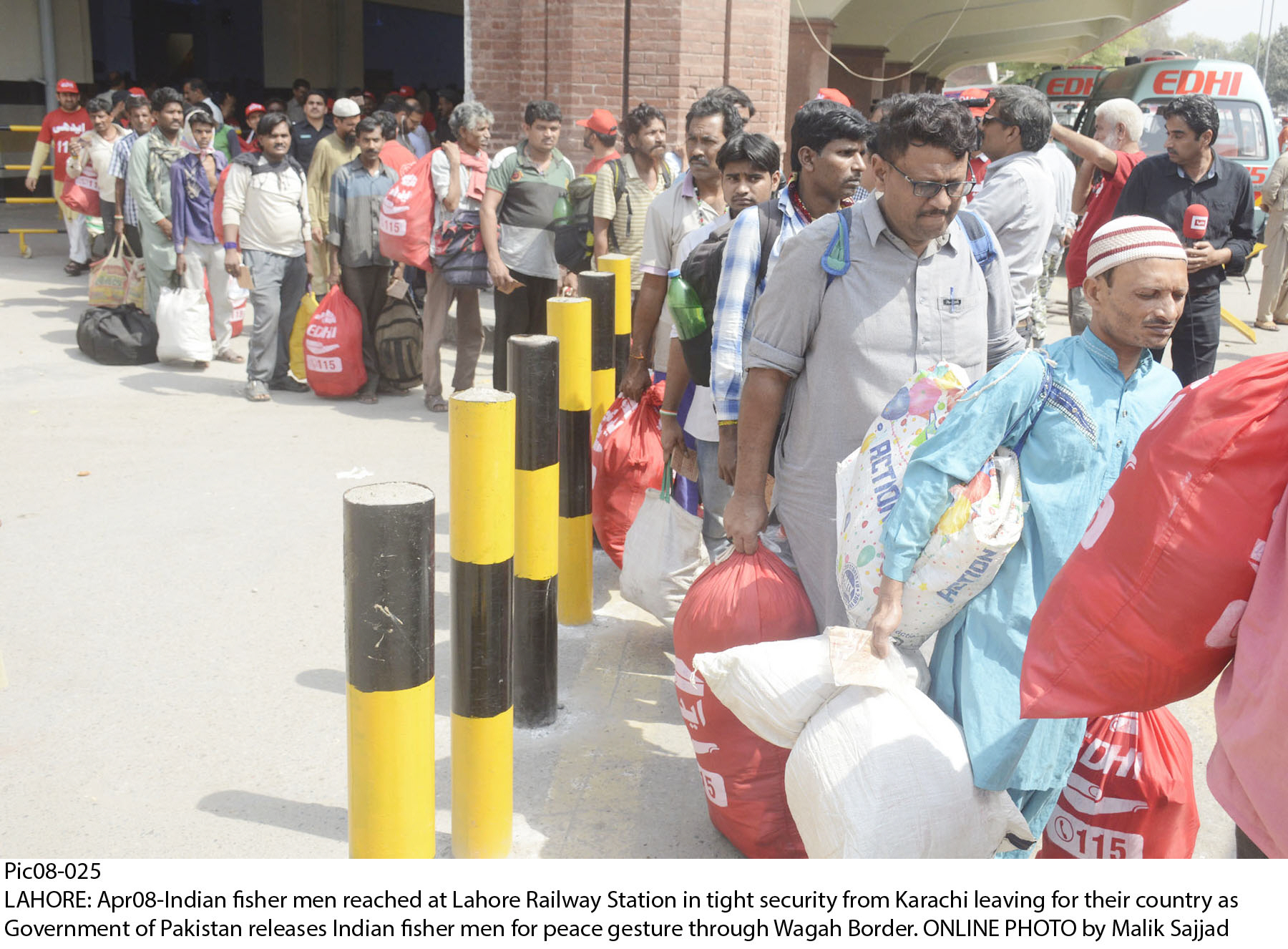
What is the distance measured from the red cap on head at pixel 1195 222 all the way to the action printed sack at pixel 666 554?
3.32 m

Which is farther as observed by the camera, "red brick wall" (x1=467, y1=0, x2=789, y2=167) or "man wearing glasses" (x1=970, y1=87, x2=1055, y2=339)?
"red brick wall" (x1=467, y1=0, x2=789, y2=167)

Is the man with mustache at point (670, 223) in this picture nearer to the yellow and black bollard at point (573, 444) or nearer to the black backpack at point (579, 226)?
the yellow and black bollard at point (573, 444)

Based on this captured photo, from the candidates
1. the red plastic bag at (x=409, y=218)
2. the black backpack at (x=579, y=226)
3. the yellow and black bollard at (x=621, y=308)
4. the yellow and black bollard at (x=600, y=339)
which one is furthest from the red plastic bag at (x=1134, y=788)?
the red plastic bag at (x=409, y=218)

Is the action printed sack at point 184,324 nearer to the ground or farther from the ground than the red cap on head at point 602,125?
nearer to the ground

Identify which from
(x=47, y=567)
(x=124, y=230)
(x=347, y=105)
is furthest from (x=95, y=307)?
(x=47, y=567)

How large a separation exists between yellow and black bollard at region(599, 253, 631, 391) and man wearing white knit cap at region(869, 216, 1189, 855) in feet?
10.2

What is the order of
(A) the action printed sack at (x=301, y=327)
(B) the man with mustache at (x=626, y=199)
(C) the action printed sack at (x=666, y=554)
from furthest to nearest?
(A) the action printed sack at (x=301, y=327)
(B) the man with mustache at (x=626, y=199)
(C) the action printed sack at (x=666, y=554)

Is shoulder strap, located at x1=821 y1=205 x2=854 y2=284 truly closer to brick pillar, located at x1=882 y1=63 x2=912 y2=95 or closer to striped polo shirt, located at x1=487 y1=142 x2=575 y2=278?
striped polo shirt, located at x1=487 y1=142 x2=575 y2=278

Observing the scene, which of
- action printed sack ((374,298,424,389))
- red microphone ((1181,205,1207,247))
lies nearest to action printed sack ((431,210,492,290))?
action printed sack ((374,298,424,389))

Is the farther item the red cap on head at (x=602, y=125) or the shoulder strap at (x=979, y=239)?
the red cap on head at (x=602, y=125)

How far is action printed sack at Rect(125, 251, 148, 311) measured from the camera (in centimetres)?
991

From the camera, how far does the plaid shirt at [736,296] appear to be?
362 centimetres

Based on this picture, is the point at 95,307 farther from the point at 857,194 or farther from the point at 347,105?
the point at 857,194

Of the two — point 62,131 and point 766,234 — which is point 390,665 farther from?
point 62,131
